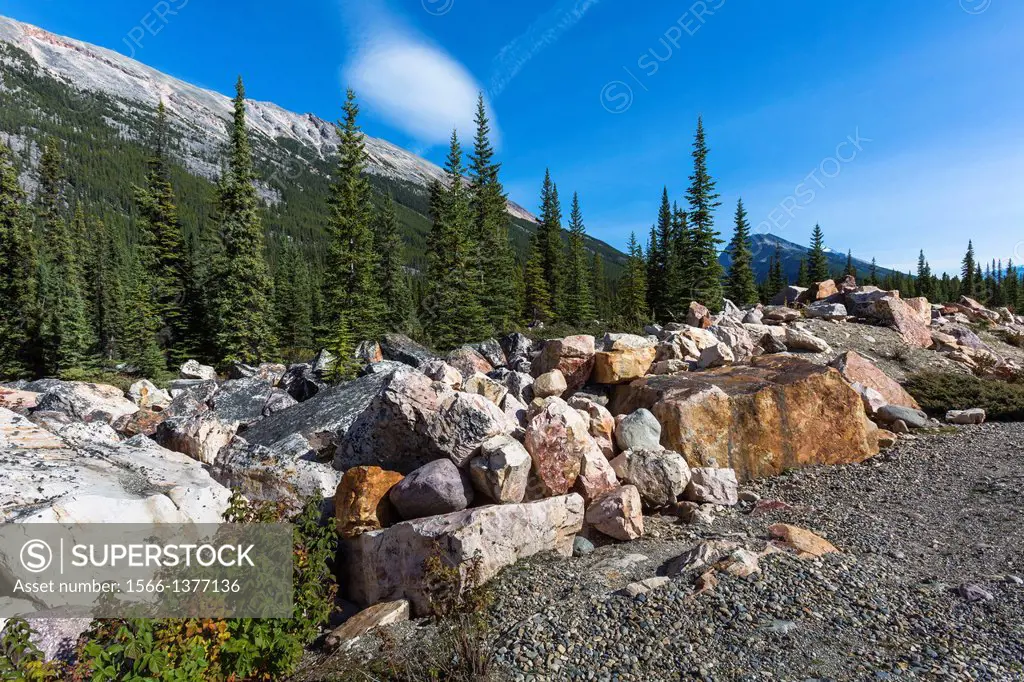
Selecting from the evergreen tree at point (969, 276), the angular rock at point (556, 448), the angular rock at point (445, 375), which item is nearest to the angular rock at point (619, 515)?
the angular rock at point (556, 448)

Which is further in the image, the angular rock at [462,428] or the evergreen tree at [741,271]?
the evergreen tree at [741,271]

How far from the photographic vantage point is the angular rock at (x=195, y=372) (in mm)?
29844

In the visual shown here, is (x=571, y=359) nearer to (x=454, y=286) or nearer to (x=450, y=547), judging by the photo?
(x=450, y=547)

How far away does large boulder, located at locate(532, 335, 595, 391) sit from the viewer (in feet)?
46.4

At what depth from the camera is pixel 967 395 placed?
14203mm

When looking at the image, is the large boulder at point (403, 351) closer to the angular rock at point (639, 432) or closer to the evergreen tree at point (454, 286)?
the evergreen tree at point (454, 286)

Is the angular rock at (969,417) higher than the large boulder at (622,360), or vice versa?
the large boulder at (622,360)

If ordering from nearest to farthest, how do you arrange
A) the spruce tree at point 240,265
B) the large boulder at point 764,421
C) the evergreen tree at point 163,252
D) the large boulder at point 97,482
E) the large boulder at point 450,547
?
the large boulder at point 450,547
the large boulder at point 97,482
the large boulder at point 764,421
the spruce tree at point 240,265
the evergreen tree at point 163,252

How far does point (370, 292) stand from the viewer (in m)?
29.6

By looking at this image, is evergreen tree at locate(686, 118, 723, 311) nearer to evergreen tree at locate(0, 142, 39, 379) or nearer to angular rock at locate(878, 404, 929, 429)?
angular rock at locate(878, 404, 929, 429)

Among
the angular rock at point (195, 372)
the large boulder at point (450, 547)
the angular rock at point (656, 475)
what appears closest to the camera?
the large boulder at point (450, 547)

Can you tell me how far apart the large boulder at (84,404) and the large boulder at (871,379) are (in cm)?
2255

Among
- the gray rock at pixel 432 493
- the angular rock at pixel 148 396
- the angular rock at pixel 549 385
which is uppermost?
the angular rock at pixel 549 385

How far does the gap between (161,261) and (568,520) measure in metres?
40.5
